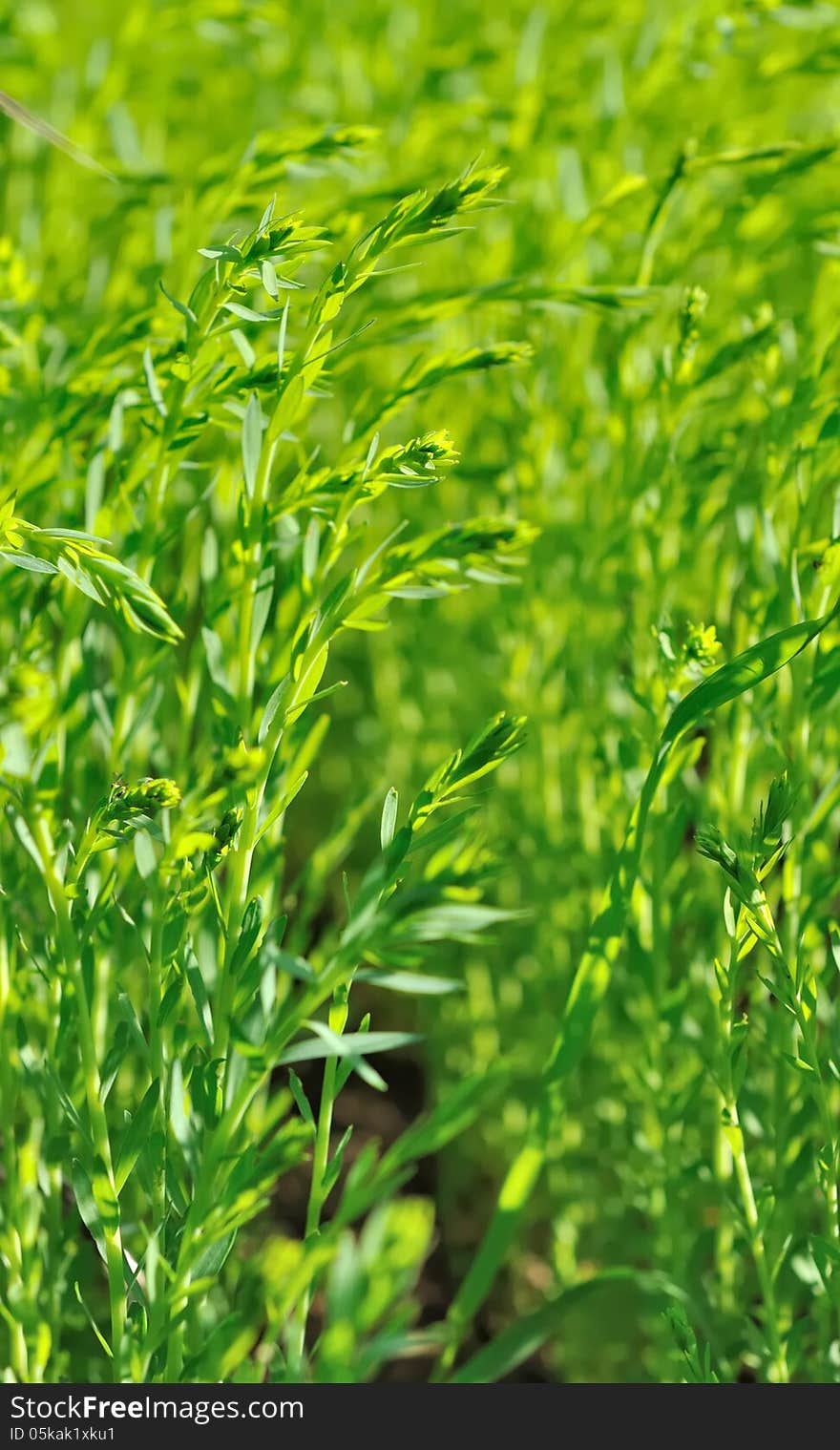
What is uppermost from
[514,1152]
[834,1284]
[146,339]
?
[146,339]

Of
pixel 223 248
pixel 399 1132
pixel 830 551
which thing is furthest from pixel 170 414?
pixel 399 1132

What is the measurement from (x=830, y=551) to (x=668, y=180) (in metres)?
0.31

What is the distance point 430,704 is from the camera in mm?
1104

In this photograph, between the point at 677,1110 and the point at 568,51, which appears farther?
the point at 568,51

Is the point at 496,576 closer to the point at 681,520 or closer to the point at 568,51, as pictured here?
the point at 681,520

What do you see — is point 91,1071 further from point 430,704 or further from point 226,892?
point 430,704

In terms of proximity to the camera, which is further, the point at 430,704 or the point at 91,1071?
the point at 430,704

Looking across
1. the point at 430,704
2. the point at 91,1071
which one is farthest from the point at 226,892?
the point at 430,704

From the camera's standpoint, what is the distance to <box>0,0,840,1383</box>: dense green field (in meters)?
0.55

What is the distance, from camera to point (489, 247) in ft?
3.65

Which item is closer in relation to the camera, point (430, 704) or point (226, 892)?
point (226, 892)

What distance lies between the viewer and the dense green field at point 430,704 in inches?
21.7

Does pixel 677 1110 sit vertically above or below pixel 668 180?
below

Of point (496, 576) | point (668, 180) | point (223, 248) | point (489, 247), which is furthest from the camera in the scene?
point (489, 247)
